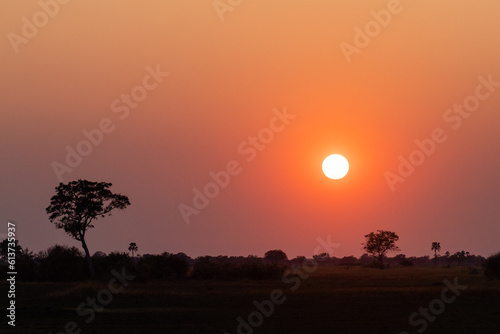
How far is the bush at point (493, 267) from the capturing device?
7237 cm

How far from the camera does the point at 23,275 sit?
2869 inches

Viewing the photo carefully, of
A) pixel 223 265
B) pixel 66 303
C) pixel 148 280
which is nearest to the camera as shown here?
pixel 66 303

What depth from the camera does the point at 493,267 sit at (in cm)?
7350

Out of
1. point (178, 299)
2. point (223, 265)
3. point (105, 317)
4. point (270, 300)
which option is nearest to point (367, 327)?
point (105, 317)

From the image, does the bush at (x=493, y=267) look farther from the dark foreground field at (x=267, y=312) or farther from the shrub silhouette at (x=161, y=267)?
the shrub silhouette at (x=161, y=267)

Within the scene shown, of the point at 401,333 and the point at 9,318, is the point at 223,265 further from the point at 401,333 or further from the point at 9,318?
the point at 401,333

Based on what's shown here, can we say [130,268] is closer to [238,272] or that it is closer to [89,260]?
[89,260]

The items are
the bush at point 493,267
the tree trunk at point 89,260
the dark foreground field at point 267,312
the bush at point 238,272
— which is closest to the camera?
the dark foreground field at point 267,312

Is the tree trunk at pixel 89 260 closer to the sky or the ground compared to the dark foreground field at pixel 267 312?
closer to the sky

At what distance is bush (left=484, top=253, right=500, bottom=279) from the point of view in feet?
237

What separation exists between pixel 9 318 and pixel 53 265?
41.3 m

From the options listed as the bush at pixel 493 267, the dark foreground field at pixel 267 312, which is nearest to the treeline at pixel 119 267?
the bush at pixel 493 267

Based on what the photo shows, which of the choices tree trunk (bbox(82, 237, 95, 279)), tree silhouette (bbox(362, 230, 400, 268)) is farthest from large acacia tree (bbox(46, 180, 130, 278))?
tree silhouette (bbox(362, 230, 400, 268))

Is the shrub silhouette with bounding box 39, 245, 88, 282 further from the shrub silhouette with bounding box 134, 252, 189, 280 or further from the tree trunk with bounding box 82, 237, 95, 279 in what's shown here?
the shrub silhouette with bounding box 134, 252, 189, 280
